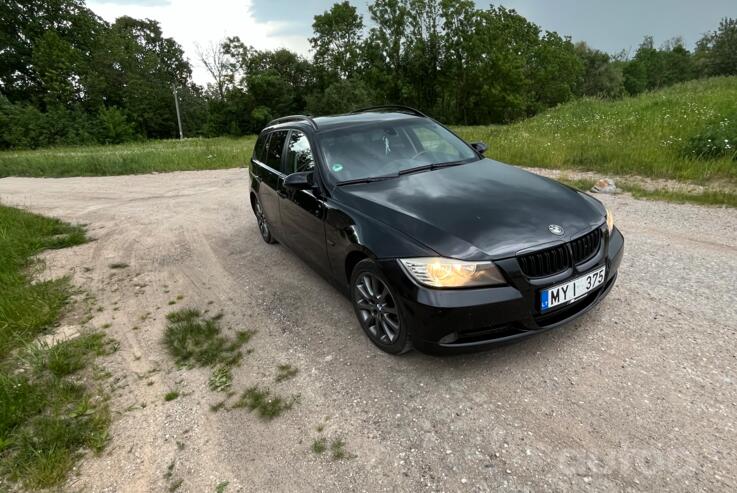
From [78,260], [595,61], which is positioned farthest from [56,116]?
[595,61]

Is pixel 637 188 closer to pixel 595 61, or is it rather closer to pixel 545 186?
pixel 545 186

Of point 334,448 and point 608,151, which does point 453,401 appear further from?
point 608,151

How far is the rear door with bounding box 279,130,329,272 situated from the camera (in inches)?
148

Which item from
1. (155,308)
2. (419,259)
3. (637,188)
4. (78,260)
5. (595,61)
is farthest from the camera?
(595,61)

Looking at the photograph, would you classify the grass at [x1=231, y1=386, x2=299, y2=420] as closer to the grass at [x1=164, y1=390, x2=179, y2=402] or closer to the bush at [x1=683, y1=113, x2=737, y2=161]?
the grass at [x1=164, y1=390, x2=179, y2=402]

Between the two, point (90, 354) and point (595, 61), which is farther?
point (595, 61)

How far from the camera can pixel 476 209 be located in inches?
117

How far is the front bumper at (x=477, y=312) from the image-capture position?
2525 mm

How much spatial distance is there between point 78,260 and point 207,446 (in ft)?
15.1

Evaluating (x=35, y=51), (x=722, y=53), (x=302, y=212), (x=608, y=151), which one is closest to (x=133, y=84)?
(x=35, y=51)

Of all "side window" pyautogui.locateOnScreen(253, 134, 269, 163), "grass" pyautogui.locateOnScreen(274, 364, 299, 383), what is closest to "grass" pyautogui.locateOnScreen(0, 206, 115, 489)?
"grass" pyautogui.locateOnScreen(274, 364, 299, 383)

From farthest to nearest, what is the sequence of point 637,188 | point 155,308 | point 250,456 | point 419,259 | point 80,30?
point 80,30, point 637,188, point 155,308, point 419,259, point 250,456

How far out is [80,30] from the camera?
169 feet

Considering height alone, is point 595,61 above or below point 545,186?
above
